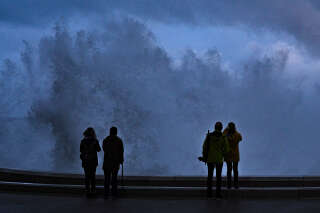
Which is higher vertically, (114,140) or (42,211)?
(114,140)

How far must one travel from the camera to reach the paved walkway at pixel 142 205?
21.0 ft

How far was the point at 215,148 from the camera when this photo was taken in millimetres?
7746

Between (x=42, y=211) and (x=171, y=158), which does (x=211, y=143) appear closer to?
(x=42, y=211)

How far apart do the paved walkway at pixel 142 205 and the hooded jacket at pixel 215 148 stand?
32.4 inches

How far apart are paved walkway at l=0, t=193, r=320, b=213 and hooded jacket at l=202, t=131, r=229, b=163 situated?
82 cm

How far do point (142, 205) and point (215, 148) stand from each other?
182cm

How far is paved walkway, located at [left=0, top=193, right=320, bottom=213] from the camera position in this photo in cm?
641

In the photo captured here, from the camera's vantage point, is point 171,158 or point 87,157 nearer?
point 87,157

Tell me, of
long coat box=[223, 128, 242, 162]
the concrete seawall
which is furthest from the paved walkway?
long coat box=[223, 128, 242, 162]

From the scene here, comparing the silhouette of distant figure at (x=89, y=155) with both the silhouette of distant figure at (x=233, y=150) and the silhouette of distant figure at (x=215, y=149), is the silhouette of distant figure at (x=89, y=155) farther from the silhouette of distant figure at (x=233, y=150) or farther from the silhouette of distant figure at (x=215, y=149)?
the silhouette of distant figure at (x=233, y=150)

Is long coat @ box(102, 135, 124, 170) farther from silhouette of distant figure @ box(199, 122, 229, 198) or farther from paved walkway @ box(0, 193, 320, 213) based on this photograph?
silhouette of distant figure @ box(199, 122, 229, 198)

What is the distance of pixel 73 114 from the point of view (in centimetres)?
1848

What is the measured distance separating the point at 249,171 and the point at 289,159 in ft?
12.8

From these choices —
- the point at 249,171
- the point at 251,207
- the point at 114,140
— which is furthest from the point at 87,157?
the point at 249,171
